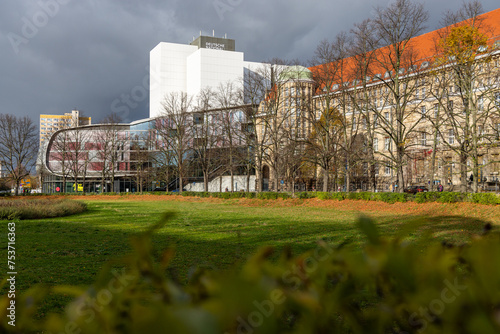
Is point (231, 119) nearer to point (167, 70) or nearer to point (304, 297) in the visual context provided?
point (167, 70)

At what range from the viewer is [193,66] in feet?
275

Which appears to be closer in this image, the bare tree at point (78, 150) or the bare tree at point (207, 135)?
the bare tree at point (207, 135)

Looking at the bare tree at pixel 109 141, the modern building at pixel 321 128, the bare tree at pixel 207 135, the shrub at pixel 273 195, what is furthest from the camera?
the bare tree at pixel 109 141

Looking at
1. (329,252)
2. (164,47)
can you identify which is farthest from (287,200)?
(164,47)

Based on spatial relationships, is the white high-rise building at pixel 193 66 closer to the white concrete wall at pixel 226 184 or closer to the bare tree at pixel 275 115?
the white concrete wall at pixel 226 184

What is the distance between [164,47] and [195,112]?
40.3 m

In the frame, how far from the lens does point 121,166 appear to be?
7469 centimetres

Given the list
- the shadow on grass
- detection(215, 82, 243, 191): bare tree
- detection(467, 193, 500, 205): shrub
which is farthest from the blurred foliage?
detection(215, 82, 243, 191): bare tree

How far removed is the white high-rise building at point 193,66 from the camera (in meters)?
82.3

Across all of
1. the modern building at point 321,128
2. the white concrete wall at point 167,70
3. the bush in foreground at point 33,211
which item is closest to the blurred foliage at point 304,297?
the bush in foreground at point 33,211

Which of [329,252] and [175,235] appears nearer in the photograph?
[329,252]

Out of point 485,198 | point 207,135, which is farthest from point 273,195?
point 207,135

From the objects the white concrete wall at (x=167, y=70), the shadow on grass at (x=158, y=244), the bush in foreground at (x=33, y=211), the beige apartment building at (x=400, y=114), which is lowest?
the shadow on grass at (x=158, y=244)

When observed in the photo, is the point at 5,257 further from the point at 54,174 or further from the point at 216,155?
the point at 54,174
